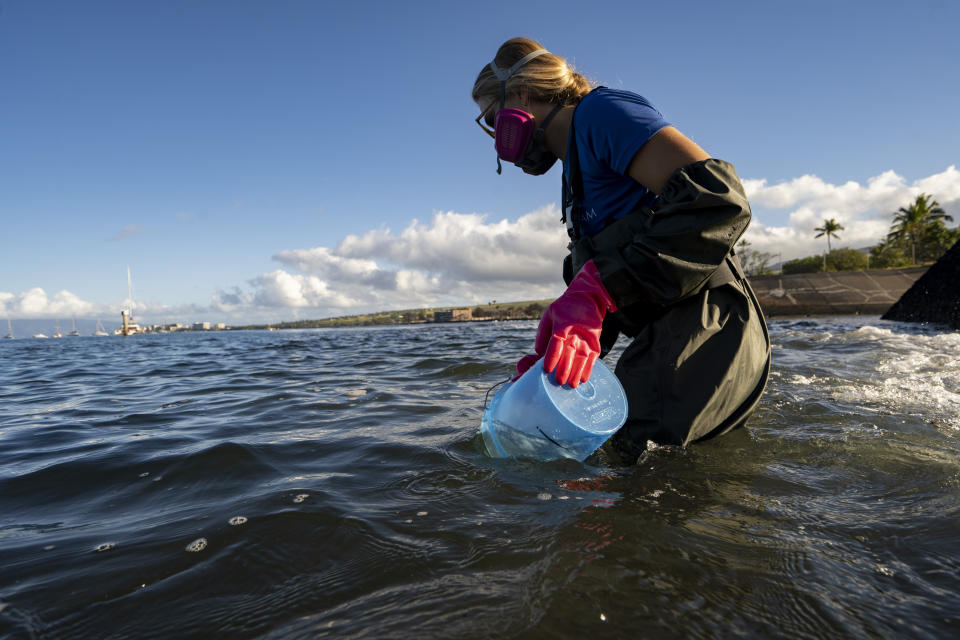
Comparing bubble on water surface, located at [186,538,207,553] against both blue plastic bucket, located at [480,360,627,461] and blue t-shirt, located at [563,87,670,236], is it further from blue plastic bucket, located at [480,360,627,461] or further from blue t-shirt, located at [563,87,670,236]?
blue t-shirt, located at [563,87,670,236]

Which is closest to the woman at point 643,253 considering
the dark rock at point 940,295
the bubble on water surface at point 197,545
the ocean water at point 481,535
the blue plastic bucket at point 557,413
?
the blue plastic bucket at point 557,413

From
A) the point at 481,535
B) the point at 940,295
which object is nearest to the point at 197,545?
the point at 481,535

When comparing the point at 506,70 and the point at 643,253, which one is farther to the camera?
the point at 506,70

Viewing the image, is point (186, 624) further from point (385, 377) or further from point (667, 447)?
point (385, 377)

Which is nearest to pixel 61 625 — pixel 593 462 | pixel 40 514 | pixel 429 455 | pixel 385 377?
pixel 40 514

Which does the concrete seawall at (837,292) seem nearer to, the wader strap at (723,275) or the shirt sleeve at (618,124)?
the wader strap at (723,275)

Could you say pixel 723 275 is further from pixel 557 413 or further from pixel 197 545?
pixel 197 545

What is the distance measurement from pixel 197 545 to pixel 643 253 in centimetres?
209

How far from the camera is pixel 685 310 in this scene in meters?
2.19

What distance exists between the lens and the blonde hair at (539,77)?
2471 millimetres

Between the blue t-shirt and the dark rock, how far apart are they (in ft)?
48.0

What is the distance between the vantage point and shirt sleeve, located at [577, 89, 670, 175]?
1.95 meters

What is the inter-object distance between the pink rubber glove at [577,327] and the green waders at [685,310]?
0.21 ft

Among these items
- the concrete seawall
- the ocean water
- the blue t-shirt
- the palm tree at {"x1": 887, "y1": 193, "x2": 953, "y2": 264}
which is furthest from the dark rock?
the palm tree at {"x1": 887, "y1": 193, "x2": 953, "y2": 264}
